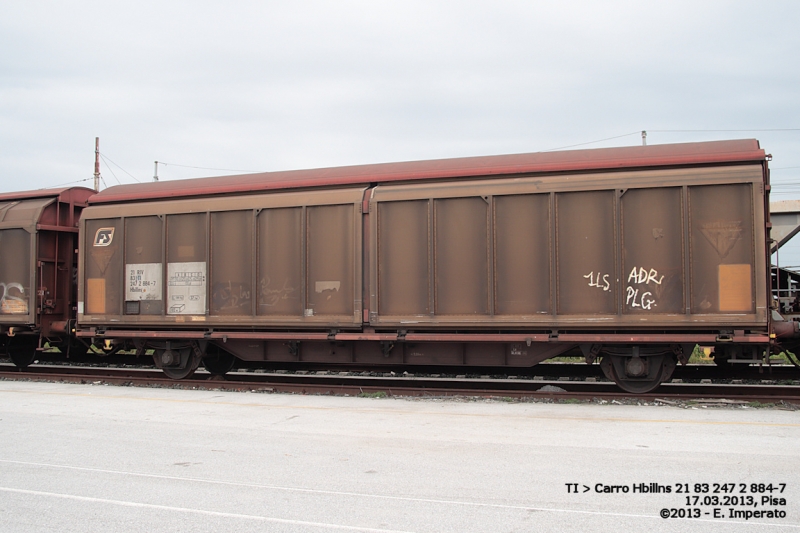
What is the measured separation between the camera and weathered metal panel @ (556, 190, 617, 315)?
9625 millimetres

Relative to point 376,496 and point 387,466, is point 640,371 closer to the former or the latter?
point 387,466

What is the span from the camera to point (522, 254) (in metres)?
Result: 9.98

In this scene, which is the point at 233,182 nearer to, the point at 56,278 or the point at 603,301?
the point at 56,278

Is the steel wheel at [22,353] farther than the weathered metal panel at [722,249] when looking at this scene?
Yes

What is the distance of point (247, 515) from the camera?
4789mm

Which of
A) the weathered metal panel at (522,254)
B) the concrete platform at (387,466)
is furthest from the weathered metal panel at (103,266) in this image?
the weathered metal panel at (522,254)

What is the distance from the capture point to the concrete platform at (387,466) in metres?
4.71

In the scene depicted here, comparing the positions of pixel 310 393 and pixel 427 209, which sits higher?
pixel 427 209

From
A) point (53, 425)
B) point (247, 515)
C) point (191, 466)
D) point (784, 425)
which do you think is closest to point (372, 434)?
point (191, 466)

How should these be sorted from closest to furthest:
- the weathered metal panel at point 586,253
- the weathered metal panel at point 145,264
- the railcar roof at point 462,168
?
the railcar roof at point 462,168 → the weathered metal panel at point 586,253 → the weathered metal panel at point 145,264

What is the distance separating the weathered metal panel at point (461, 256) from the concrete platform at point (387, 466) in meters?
1.63

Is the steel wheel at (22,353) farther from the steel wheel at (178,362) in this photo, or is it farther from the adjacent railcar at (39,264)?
the steel wheel at (178,362)

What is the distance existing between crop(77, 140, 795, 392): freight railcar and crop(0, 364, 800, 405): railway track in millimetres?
485

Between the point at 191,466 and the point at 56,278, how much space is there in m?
8.87
